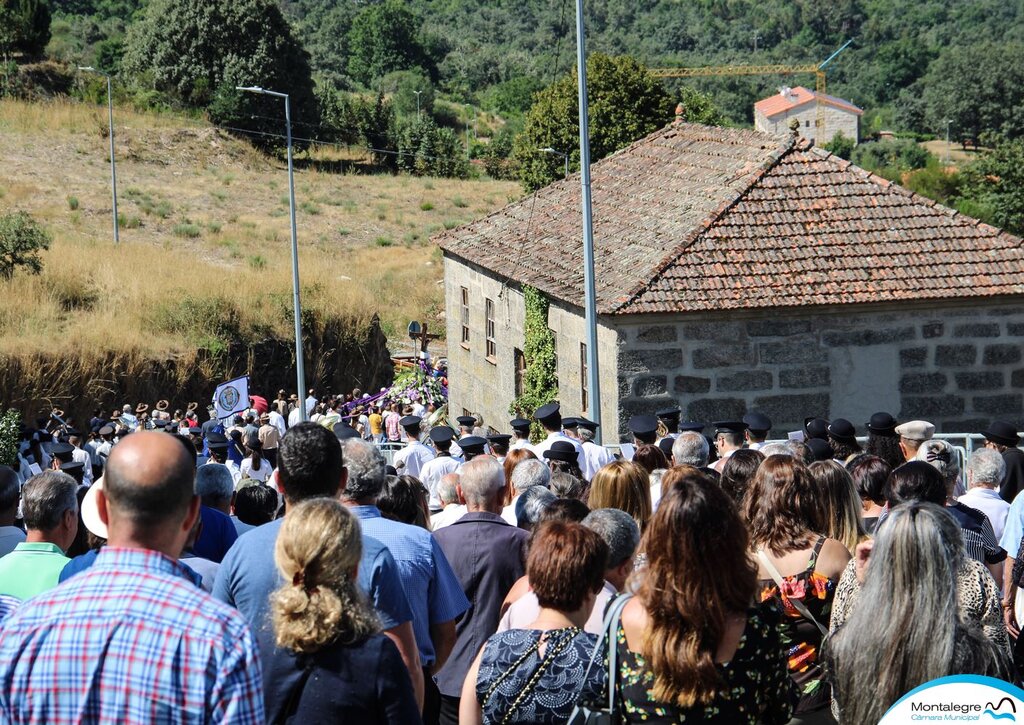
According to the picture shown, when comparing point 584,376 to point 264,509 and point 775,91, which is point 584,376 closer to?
point 264,509

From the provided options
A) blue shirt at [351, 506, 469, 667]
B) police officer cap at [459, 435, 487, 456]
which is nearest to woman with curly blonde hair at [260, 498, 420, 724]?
Answer: blue shirt at [351, 506, 469, 667]

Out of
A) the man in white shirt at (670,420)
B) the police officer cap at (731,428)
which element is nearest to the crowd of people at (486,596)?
the police officer cap at (731,428)

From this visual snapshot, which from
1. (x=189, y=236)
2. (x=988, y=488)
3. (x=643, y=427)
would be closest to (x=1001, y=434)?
(x=988, y=488)

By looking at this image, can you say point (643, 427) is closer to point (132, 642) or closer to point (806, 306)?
point (806, 306)

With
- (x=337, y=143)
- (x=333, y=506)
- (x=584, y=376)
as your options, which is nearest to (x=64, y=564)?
(x=333, y=506)

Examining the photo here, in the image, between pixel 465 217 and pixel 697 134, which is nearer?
pixel 697 134

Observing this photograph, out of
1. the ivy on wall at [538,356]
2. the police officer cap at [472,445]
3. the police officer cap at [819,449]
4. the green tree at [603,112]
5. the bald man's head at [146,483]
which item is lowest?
the ivy on wall at [538,356]

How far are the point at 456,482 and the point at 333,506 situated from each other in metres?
3.62

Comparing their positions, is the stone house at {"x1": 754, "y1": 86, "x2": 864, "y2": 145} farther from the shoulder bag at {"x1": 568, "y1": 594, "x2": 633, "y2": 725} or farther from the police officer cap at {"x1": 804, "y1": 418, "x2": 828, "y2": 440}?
the shoulder bag at {"x1": 568, "y1": 594, "x2": 633, "y2": 725}

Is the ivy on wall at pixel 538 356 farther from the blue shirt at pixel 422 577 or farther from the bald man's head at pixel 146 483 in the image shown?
the bald man's head at pixel 146 483

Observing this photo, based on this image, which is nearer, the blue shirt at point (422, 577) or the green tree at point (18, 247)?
the blue shirt at point (422, 577)

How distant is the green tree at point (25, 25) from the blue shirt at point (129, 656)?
241 ft

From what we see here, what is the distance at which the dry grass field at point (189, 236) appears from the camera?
33.9 meters

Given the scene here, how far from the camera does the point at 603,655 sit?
437 cm
